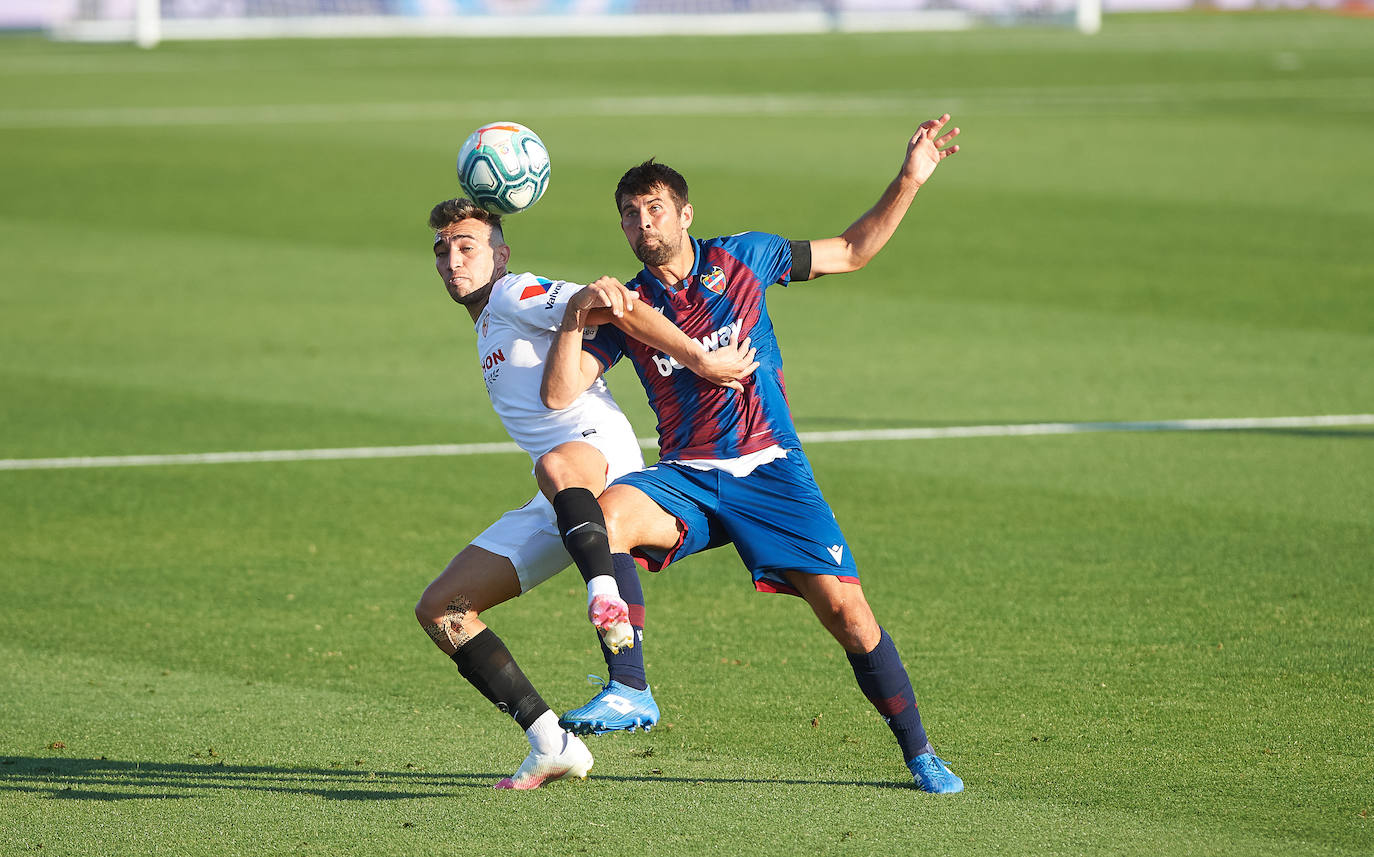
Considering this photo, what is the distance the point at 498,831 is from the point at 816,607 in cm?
133

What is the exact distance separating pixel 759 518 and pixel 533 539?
0.80 m

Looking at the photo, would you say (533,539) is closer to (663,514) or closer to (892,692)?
(663,514)

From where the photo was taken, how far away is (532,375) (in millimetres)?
6539

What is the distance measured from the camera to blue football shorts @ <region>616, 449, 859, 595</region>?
625cm

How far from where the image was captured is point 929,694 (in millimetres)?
7336

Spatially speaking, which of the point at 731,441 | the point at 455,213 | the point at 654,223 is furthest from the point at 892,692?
the point at 455,213

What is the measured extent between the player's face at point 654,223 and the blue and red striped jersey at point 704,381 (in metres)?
0.17

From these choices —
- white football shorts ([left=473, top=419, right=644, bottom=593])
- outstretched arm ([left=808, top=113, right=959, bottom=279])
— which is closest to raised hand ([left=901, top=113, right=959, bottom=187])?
outstretched arm ([left=808, top=113, right=959, bottom=279])

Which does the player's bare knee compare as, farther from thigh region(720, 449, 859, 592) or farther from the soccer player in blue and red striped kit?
thigh region(720, 449, 859, 592)

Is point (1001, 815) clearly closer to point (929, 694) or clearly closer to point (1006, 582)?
point (929, 694)

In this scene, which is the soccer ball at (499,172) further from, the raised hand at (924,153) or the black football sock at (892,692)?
the black football sock at (892,692)

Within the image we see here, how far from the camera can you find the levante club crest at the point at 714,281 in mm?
6598

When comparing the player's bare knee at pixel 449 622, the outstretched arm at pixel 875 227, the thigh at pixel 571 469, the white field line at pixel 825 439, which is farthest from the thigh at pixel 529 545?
the white field line at pixel 825 439

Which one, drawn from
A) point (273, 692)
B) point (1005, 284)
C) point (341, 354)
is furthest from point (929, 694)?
point (1005, 284)
